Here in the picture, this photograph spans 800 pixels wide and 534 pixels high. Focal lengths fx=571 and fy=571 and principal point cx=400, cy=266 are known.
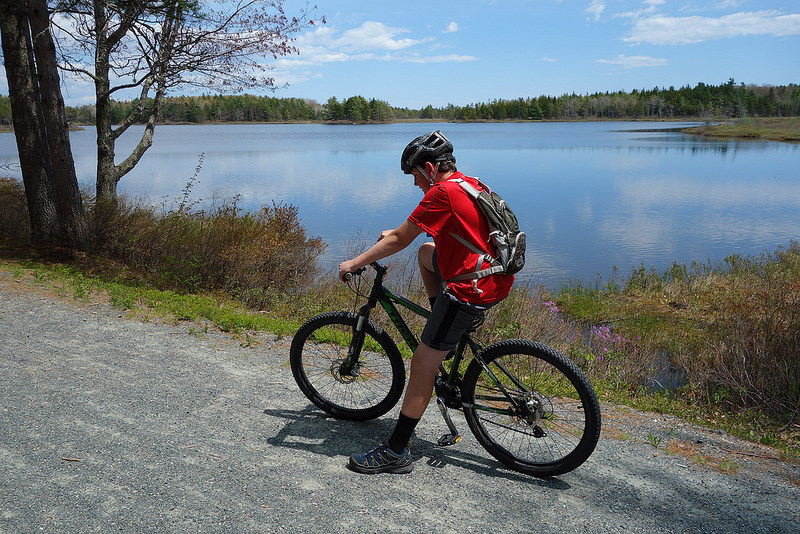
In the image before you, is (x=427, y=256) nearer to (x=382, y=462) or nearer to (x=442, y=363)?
(x=442, y=363)

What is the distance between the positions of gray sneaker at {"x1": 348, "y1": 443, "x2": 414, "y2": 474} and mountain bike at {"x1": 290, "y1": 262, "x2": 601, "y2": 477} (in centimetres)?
43

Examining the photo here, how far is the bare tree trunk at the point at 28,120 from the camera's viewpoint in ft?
30.8

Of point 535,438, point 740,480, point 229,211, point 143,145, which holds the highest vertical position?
point 143,145

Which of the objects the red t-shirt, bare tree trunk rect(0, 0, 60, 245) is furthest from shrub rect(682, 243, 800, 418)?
bare tree trunk rect(0, 0, 60, 245)

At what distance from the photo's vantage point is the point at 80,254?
32.7 feet

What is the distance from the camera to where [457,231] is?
322cm

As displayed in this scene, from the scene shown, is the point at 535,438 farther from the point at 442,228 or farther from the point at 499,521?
the point at 442,228

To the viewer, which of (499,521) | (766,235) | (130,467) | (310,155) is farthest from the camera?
(310,155)

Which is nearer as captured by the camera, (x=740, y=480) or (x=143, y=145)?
(x=740, y=480)

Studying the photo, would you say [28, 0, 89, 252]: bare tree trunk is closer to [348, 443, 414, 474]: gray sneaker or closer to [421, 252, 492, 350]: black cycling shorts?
[348, 443, 414, 474]: gray sneaker

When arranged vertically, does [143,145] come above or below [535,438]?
above

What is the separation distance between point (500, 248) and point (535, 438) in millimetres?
1368

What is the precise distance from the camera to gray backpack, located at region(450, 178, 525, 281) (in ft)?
10.5

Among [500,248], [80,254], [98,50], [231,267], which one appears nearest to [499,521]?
[500,248]
